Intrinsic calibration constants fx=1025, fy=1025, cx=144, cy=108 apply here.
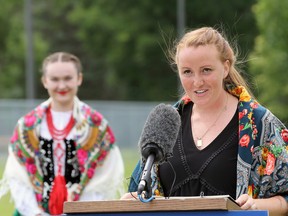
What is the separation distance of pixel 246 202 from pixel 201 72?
2.54 ft

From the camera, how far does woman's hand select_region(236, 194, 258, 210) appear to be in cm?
464

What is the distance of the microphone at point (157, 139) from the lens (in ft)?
14.2

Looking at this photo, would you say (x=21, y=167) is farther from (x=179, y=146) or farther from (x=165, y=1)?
(x=165, y=1)

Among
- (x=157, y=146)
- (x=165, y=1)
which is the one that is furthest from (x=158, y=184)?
(x=165, y=1)

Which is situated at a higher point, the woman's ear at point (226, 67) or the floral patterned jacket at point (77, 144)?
the floral patterned jacket at point (77, 144)

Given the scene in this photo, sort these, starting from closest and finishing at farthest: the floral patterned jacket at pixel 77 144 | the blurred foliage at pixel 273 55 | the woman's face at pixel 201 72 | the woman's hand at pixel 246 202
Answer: the woman's hand at pixel 246 202, the woman's face at pixel 201 72, the floral patterned jacket at pixel 77 144, the blurred foliage at pixel 273 55

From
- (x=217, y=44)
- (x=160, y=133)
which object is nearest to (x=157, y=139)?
(x=160, y=133)

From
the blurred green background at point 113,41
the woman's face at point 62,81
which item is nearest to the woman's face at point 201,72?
the woman's face at point 62,81

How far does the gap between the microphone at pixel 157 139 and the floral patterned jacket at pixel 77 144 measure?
479 cm

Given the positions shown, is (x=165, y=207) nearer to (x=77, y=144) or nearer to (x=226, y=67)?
(x=226, y=67)

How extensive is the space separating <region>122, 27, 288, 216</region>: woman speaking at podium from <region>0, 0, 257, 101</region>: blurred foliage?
42196 mm

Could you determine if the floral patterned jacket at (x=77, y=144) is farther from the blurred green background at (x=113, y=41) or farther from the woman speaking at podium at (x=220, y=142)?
the blurred green background at (x=113, y=41)

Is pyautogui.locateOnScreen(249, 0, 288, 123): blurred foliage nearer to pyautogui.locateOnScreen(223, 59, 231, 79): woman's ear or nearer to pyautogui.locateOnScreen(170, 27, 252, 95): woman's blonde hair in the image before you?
pyautogui.locateOnScreen(170, 27, 252, 95): woman's blonde hair

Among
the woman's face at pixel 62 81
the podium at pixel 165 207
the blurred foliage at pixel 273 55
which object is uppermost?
the blurred foliage at pixel 273 55
